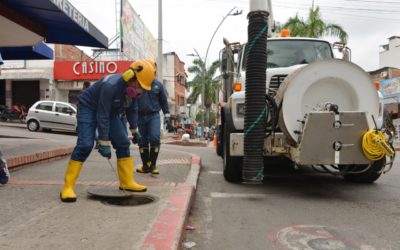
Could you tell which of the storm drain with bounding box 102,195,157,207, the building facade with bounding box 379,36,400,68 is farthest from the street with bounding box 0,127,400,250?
the building facade with bounding box 379,36,400,68

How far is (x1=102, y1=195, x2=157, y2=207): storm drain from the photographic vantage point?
4.82m

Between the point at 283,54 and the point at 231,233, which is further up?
the point at 283,54

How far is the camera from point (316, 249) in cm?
388

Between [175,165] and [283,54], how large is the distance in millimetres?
2798

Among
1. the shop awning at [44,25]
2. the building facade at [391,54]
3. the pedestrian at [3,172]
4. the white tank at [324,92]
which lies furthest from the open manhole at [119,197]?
the building facade at [391,54]

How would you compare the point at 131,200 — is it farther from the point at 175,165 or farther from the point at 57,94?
the point at 57,94

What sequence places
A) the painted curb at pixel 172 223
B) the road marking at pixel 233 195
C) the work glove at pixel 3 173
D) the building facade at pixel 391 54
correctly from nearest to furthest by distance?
1. the painted curb at pixel 172 223
2. the work glove at pixel 3 173
3. the road marking at pixel 233 195
4. the building facade at pixel 391 54

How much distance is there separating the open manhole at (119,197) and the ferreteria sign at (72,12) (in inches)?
165

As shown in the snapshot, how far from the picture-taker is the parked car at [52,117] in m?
20.5

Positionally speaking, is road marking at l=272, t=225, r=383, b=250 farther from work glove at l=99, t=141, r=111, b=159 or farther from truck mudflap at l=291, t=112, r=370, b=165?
work glove at l=99, t=141, r=111, b=159

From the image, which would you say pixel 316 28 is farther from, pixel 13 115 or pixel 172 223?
pixel 172 223

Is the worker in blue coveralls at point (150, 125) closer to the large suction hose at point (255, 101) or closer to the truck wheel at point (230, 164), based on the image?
the truck wheel at point (230, 164)

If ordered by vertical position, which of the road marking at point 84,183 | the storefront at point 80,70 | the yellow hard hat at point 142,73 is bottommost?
the road marking at point 84,183

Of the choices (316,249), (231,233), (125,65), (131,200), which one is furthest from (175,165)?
(125,65)
